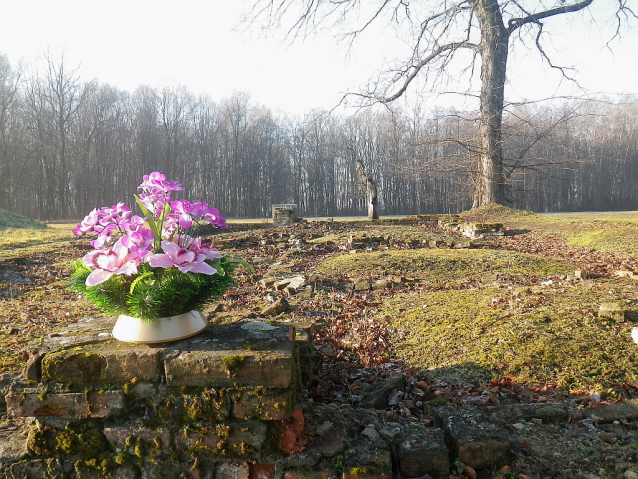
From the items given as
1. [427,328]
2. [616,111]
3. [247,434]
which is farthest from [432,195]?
[247,434]

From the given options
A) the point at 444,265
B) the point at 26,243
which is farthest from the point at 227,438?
the point at 26,243

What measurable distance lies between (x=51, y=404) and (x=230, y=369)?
826 millimetres

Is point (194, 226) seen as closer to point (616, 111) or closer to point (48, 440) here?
point (48, 440)

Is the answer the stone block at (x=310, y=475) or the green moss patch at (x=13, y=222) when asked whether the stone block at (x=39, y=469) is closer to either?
the stone block at (x=310, y=475)

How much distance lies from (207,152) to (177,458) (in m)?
37.8

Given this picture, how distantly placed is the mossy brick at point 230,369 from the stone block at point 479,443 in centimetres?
90

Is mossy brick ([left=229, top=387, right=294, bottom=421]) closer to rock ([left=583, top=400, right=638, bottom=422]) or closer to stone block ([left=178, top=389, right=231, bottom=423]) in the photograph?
stone block ([left=178, top=389, right=231, bottom=423])

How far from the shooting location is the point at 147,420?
2008 millimetres

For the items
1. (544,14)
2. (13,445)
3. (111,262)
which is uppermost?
(544,14)

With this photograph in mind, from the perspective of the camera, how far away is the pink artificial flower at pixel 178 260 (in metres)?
1.95

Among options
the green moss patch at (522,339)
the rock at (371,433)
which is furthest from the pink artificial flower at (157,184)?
the green moss patch at (522,339)

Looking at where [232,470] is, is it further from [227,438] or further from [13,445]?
[13,445]

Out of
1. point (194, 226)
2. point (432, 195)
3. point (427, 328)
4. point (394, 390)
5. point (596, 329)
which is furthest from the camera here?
point (432, 195)

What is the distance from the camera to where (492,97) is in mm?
16688
